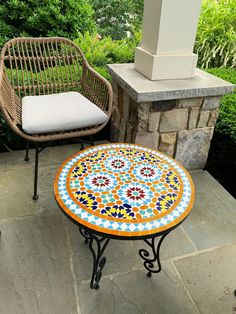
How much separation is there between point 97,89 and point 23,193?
86 centimetres

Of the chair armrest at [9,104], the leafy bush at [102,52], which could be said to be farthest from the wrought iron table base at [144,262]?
the leafy bush at [102,52]

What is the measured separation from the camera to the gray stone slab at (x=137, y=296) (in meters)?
1.27

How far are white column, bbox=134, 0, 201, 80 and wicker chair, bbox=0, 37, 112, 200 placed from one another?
334mm

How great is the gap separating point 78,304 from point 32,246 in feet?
1.38

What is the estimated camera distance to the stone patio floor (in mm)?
1289

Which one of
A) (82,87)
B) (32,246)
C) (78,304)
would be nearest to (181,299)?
(78,304)

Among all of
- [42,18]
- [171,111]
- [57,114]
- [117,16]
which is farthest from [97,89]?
[117,16]

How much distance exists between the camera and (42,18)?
273cm

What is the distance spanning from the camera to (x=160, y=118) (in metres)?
1.87

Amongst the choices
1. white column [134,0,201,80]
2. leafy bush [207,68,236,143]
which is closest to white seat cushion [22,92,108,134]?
white column [134,0,201,80]

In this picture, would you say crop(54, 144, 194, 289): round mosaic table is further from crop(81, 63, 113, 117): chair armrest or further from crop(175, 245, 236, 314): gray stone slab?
crop(81, 63, 113, 117): chair armrest

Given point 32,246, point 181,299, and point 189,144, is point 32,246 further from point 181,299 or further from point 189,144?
point 189,144

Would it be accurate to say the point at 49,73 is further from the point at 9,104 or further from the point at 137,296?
the point at 137,296

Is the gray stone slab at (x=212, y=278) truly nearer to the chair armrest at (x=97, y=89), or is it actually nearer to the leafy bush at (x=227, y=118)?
the leafy bush at (x=227, y=118)
